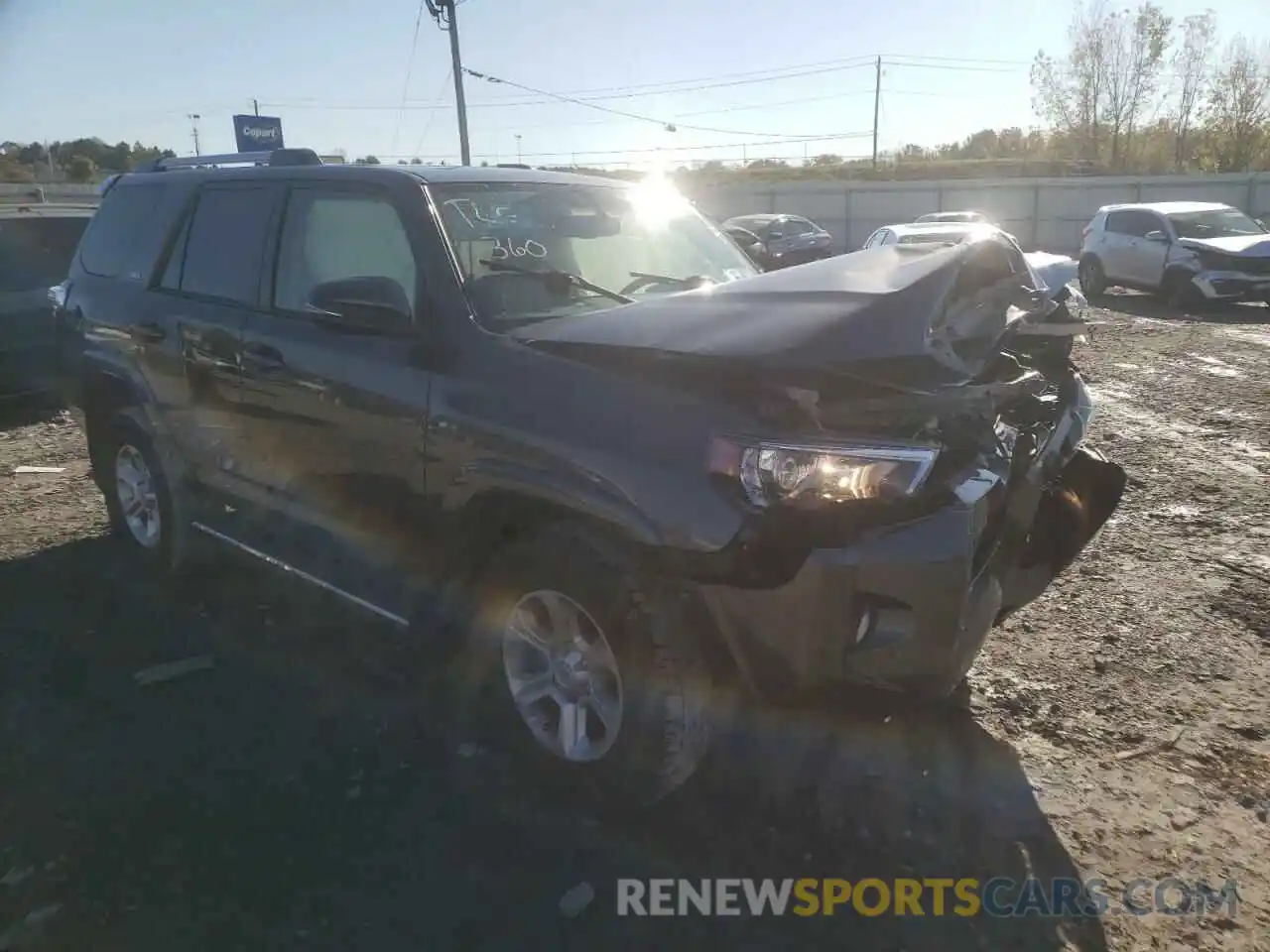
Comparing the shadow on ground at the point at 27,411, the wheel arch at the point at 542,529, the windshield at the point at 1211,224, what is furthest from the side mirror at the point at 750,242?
the windshield at the point at 1211,224

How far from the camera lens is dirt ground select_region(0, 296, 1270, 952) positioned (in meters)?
2.64

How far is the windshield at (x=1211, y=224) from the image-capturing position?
1656 centimetres

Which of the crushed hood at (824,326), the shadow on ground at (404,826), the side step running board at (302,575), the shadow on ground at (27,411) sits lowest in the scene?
the shadow on ground at (404,826)

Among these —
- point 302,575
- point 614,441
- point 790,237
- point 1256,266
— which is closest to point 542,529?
point 614,441

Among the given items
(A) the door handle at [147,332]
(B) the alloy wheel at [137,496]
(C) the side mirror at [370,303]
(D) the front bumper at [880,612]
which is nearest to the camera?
(D) the front bumper at [880,612]

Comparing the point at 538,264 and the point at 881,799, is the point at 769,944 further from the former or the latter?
the point at 538,264

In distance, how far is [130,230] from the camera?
5.14 meters

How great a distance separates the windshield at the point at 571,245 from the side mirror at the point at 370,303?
0.24 m

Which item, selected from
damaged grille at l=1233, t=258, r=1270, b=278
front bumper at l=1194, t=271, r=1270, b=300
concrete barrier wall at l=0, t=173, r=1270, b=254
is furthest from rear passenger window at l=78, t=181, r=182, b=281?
concrete barrier wall at l=0, t=173, r=1270, b=254

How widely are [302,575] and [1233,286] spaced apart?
15873mm

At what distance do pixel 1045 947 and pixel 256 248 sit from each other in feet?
12.3

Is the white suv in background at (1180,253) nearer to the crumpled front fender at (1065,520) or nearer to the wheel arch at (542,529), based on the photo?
the crumpled front fender at (1065,520)

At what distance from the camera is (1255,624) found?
4262 mm

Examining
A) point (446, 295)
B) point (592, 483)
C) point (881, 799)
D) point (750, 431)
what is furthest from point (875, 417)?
point (446, 295)
